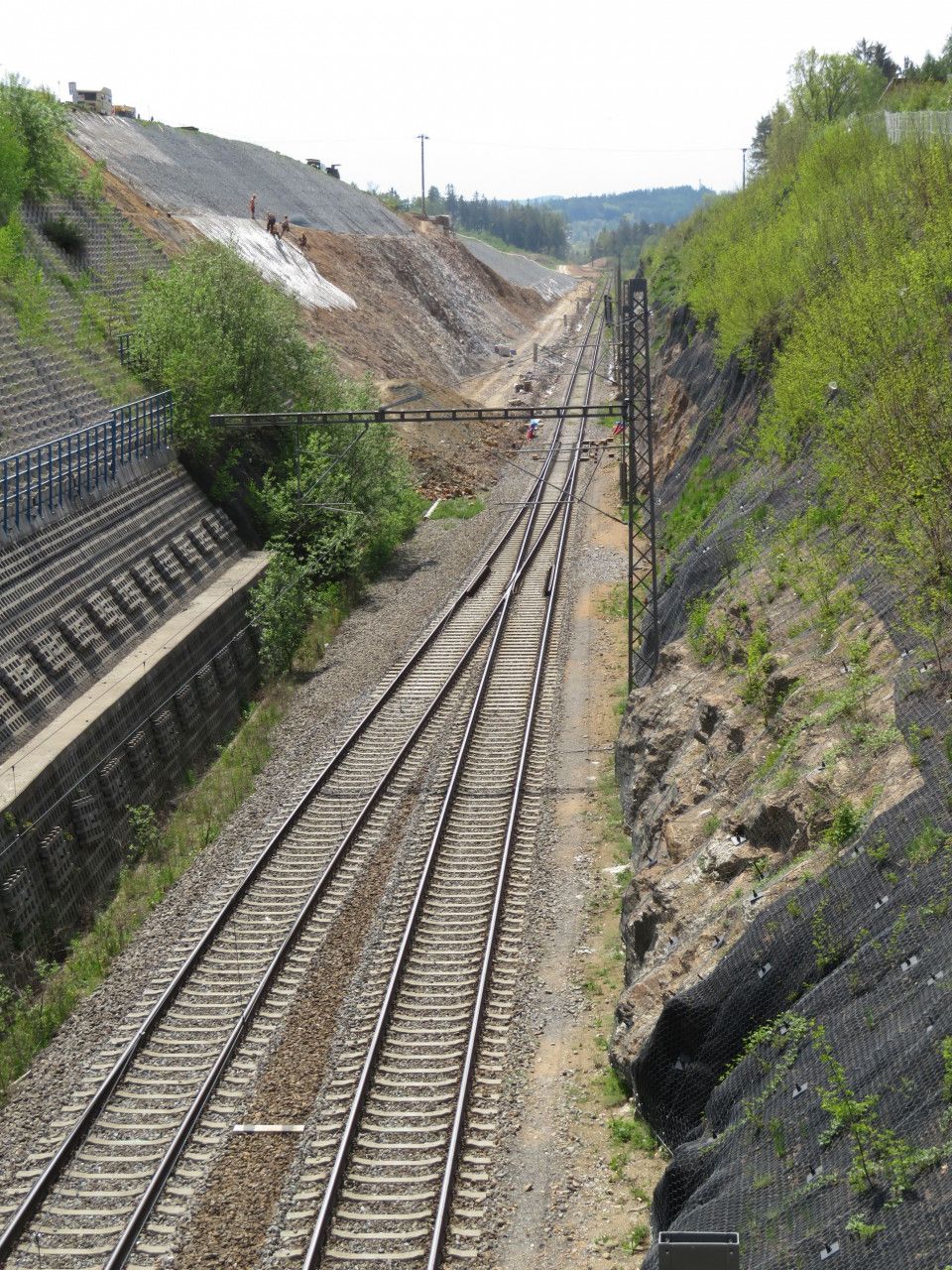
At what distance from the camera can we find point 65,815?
758 inches

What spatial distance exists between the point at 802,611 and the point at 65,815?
36.6ft

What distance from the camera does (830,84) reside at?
60188mm

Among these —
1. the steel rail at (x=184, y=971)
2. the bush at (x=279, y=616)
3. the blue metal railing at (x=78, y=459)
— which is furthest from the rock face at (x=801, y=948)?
the blue metal railing at (x=78, y=459)

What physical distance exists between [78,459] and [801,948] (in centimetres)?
2009

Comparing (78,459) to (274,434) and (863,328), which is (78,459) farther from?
(863,328)

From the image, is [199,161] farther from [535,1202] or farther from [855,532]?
[535,1202]

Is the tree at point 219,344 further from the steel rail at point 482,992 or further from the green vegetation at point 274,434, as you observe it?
the steel rail at point 482,992

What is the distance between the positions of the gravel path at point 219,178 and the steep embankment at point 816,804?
40.1 m

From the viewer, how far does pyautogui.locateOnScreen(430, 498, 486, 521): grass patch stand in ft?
138

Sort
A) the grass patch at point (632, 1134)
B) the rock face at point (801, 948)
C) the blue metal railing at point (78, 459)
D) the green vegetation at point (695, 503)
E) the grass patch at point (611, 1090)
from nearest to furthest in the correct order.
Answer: the rock face at point (801, 948), the grass patch at point (632, 1134), the grass patch at point (611, 1090), the blue metal railing at point (78, 459), the green vegetation at point (695, 503)

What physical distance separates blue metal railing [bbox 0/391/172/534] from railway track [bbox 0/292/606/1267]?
24.4 ft

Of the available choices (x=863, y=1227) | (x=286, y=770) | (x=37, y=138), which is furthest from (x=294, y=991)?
(x=37, y=138)

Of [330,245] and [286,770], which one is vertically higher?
[330,245]

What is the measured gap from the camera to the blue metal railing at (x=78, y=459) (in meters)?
23.8
